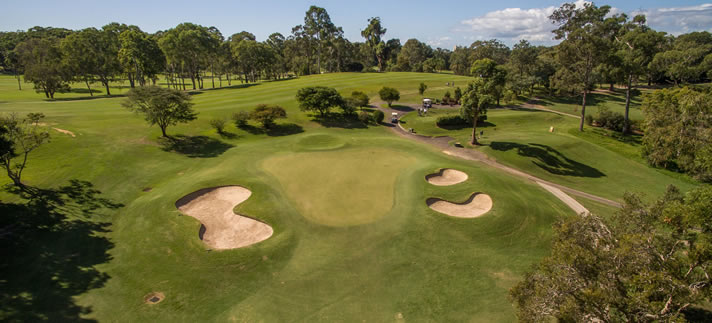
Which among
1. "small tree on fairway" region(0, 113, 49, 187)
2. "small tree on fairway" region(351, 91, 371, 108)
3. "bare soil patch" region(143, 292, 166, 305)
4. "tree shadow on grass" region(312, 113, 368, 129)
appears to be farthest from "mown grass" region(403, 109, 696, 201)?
"small tree on fairway" region(0, 113, 49, 187)

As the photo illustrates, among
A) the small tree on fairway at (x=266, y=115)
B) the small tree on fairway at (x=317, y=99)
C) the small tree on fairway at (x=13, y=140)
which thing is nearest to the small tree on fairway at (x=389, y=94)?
the small tree on fairway at (x=317, y=99)

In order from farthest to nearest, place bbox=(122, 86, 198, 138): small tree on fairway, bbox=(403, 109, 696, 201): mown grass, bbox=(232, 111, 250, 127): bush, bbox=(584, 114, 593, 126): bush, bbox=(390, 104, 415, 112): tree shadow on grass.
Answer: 1. bbox=(390, 104, 415, 112): tree shadow on grass
2. bbox=(584, 114, 593, 126): bush
3. bbox=(232, 111, 250, 127): bush
4. bbox=(122, 86, 198, 138): small tree on fairway
5. bbox=(403, 109, 696, 201): mown grass

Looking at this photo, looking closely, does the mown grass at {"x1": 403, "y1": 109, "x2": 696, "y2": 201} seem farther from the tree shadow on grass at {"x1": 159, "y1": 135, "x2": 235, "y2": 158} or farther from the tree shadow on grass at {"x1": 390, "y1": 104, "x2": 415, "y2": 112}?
the tree shadow on grass at {"x1": 159, "y1": 135, "x2": 235, "y2": 158}

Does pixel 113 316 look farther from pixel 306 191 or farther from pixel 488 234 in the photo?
pixel 488 234

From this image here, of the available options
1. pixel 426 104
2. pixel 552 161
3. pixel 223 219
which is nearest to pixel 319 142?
pixel 223 219

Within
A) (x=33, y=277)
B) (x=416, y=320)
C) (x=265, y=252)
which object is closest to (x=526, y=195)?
(x=416, y=320)

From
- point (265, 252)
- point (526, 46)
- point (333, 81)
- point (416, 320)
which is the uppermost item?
point (526, 46)
